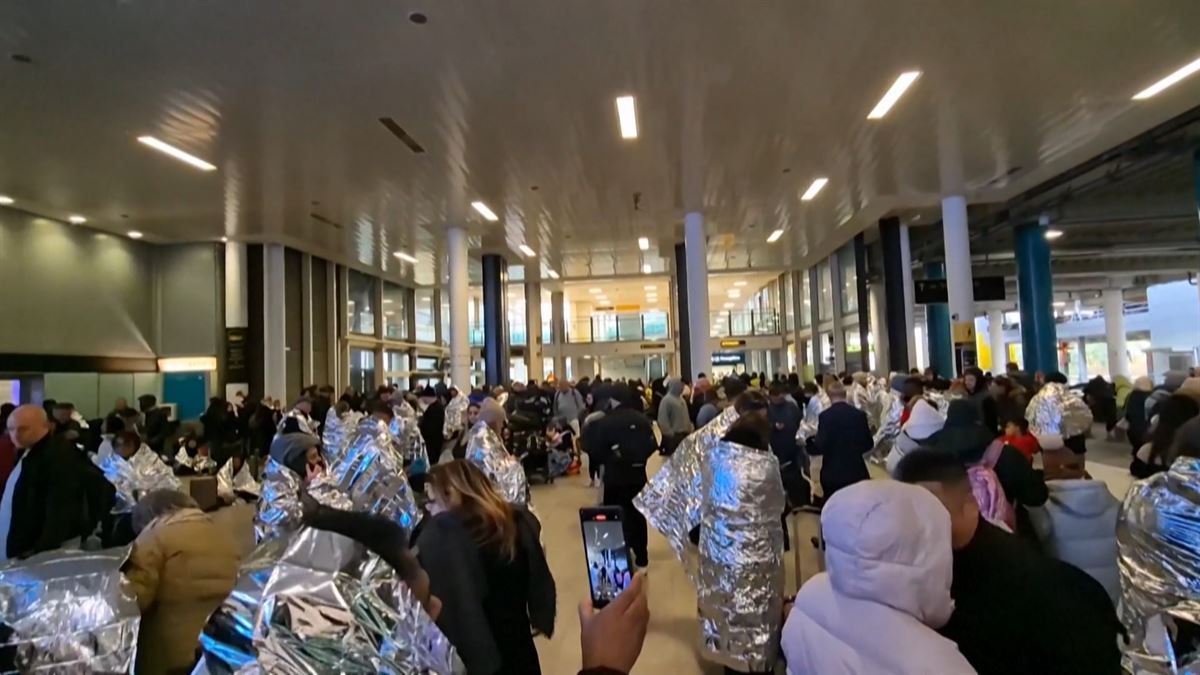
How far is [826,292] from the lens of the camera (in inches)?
984

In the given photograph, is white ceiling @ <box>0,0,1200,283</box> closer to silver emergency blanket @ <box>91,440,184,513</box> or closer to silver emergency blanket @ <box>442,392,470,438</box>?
silver emergency blanket @ <box>442,392,470,438</box>

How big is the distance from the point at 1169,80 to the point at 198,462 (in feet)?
54.6

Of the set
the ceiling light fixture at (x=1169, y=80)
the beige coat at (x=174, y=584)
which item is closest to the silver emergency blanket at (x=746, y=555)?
the beige coat at (x=174, y=584)

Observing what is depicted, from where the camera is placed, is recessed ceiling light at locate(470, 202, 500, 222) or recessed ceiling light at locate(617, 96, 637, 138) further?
recessed ceiling light at locate(470, 202, 500, 222)

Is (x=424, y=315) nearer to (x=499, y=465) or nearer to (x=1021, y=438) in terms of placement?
(x=499, y=465)

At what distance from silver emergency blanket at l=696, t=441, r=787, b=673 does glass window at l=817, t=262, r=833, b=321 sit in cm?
2162

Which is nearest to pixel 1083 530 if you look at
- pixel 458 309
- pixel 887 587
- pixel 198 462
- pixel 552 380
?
pixel 887 587

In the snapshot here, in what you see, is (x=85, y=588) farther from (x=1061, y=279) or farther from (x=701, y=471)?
(x=1061, y=279)

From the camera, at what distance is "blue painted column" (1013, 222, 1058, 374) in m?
17.6

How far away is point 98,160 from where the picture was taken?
11.1 metres

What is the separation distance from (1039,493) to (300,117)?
9611 millimetres

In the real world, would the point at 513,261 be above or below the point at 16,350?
above

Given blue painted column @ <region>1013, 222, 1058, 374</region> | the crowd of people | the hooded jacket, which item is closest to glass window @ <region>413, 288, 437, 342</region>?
the crowd of people

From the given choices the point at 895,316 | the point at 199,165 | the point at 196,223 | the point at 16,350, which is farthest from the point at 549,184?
the point at 16,350
